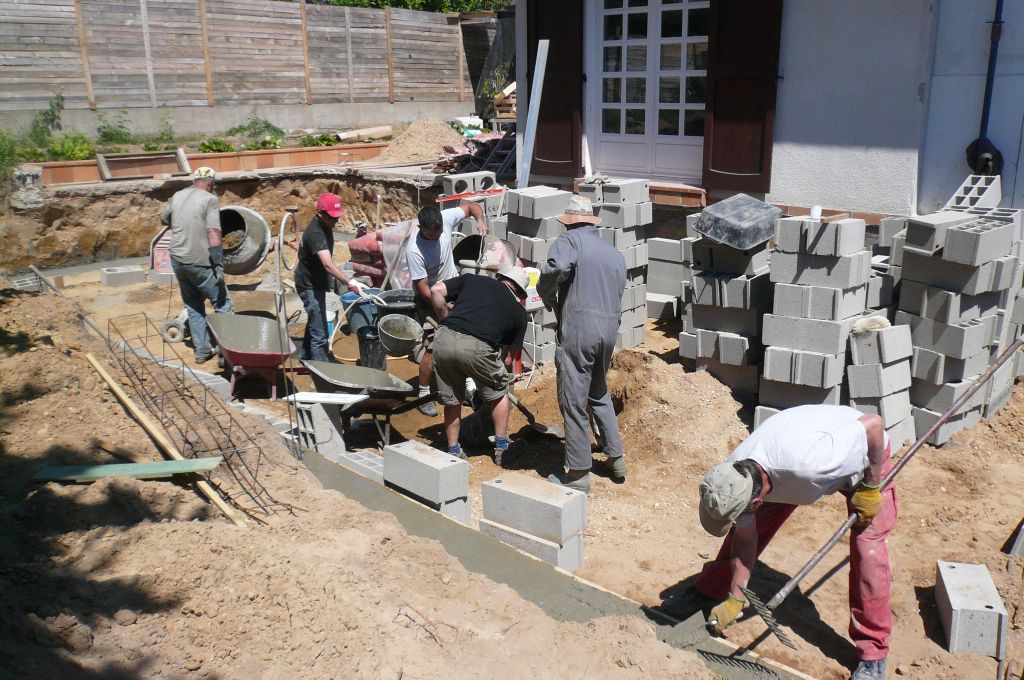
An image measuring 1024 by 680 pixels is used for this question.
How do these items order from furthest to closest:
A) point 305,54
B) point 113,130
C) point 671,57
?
1. point 305,54
2. point 113,130
3. point 671,57

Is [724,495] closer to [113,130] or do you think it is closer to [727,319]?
[727,319]

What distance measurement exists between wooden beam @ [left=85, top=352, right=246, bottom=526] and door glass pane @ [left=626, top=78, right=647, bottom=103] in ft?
22.5

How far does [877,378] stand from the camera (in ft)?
19.3

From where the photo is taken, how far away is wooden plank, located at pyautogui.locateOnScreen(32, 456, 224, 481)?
4.17 meters

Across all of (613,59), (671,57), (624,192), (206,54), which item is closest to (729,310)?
(624,192)

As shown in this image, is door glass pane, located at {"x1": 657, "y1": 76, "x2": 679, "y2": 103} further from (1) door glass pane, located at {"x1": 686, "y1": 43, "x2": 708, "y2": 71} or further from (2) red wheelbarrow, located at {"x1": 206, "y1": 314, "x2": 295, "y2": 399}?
(2) red wheelbarrow, located at {"x1": 206, "y1": 314, "x2": 295, "y2": 399}

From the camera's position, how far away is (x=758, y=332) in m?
6.52

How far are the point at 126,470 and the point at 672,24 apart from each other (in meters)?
7.86

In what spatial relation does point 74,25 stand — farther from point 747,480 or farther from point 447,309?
point 747,480

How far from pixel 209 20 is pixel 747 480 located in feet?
55.5

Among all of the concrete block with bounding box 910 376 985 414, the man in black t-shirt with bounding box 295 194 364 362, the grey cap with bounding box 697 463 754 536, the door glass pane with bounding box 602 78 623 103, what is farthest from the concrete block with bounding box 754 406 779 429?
the door glass pane with bounding box 602 78 623 103

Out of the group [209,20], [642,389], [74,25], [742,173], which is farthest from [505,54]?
[642,389]

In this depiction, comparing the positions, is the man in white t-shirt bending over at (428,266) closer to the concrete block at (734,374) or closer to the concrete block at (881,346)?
the concrete block at (734,374)

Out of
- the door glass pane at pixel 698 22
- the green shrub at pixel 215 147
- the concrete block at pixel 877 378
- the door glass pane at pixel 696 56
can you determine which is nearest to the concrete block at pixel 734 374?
the concrete block at pixel 877 378
